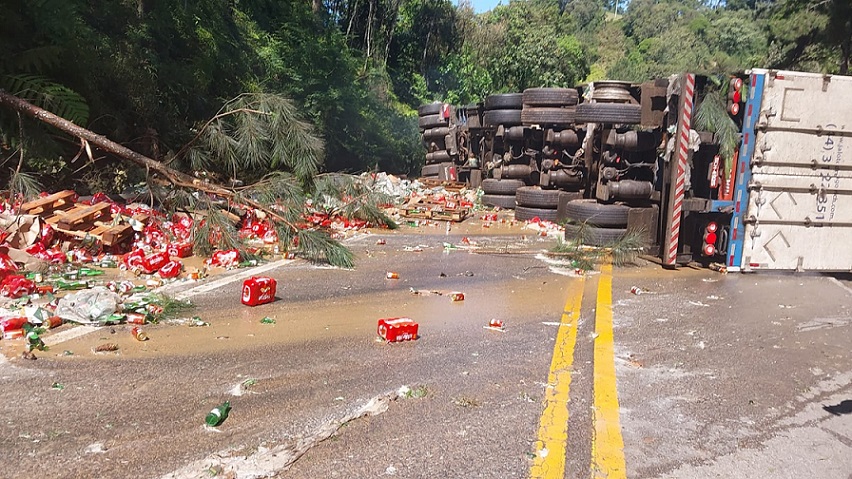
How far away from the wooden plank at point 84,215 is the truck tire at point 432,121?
1231 cm

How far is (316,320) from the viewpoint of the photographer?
536 centimetres

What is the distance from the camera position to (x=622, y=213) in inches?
373

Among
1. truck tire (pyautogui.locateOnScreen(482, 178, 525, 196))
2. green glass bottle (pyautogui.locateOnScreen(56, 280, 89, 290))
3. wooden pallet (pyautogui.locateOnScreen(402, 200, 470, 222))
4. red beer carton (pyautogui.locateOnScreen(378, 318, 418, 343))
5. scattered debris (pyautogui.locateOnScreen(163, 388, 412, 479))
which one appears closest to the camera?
scattered debris (pyautogui.locateOnScreen(163, 388, 412, 479))

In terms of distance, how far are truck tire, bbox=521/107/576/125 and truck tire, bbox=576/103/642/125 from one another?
87.1 inches

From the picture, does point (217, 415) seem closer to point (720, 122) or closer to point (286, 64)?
point (720, 122)

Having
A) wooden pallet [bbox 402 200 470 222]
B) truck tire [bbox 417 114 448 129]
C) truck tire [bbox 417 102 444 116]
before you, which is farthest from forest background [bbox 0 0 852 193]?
truck tire [bbox 417 114 448 129]

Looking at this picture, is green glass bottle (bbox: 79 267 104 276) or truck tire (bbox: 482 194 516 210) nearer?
green glass bottle (bbox: 79 267 104 276)

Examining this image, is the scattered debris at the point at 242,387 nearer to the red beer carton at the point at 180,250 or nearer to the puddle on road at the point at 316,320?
the puddle on road at the point at 316,320

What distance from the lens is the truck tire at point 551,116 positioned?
12211mm

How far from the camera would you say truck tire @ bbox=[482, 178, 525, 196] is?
1450 centimetres

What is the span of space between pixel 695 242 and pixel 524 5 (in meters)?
39.9

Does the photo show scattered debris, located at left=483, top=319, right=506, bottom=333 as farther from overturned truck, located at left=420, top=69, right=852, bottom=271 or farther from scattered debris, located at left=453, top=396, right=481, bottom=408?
overturned truck, located at left=420, top=69, right=852, bottom=271

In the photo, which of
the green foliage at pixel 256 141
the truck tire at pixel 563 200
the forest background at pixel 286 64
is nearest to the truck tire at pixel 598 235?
the truck tire at pixel 563 200

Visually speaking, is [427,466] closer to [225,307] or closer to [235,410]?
[235,410]
